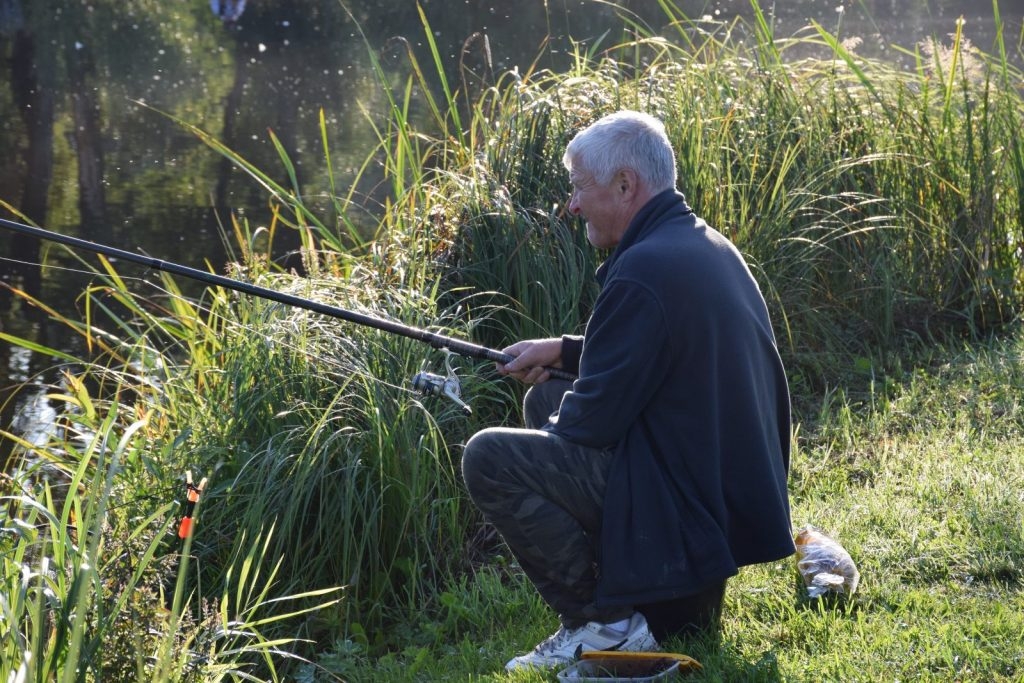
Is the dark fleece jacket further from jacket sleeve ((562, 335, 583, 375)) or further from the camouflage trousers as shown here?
jacket sleeve ((562, 335, 583, 375))

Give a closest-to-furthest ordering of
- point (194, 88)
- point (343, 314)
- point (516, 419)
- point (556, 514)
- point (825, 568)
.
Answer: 1. point (556, 514)
2. point (825, 568)
3. point (343, 314)
4. point (516, 419)
5. point (194, 88)

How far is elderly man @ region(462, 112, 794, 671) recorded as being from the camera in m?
2.50

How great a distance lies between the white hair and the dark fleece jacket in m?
0.15

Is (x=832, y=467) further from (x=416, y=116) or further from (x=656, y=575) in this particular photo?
(x=416, y=116)

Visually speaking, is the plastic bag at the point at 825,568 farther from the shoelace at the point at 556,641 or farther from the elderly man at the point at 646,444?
the shoelace at the point at 556,641

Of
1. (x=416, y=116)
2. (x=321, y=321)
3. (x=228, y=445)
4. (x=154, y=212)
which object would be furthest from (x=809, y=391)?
(x=416, y=116)

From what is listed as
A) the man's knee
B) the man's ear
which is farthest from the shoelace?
the man's ear

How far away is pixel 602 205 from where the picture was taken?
275 cm

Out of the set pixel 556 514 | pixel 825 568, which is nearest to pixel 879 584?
pixel 825 568

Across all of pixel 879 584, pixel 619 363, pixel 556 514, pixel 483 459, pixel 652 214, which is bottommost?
pixel 879 584

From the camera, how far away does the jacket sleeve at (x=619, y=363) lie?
2.48 meters

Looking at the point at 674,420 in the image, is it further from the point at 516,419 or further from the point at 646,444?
the point at 516,419

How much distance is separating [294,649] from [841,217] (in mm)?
2931

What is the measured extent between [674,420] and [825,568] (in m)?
0.71
